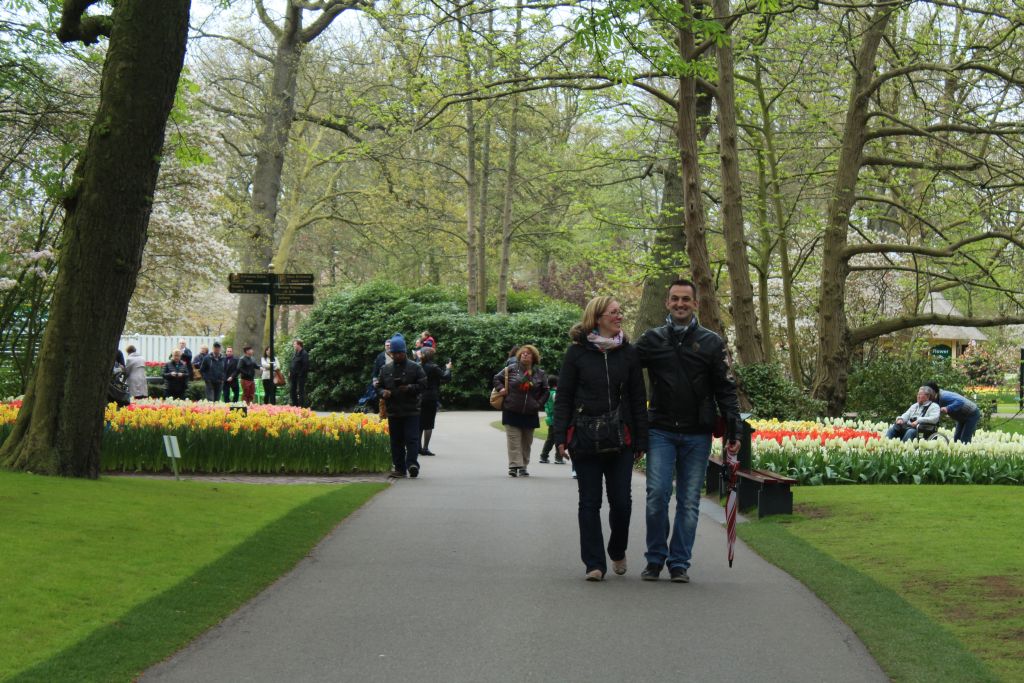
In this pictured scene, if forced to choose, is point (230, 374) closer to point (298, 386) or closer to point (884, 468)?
point (298, 386)

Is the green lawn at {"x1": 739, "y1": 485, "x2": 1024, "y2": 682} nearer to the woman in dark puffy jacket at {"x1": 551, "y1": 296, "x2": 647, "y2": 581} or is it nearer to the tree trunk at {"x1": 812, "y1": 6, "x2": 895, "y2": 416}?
the woman in dark puffy jacket at {"x1": 551, "y1": 296, "x2": 647, "y2": 581}

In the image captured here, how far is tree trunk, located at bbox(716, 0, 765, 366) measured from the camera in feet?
71.8

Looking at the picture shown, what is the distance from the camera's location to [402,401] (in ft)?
53.3

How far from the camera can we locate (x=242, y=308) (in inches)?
1427

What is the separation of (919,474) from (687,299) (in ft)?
26.3

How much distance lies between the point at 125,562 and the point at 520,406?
944 cm

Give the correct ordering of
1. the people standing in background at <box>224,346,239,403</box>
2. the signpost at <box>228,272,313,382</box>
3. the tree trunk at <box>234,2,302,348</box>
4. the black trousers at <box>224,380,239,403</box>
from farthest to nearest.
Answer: the tree trunk at <box>234,2,302,348</box> → the black trousers at <box>224,380,239,403</box> → the people standing in background at <box>224,346,239,403</box> → the signpost at <box>228,272,313,382</box>

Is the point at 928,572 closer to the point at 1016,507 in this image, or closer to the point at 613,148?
the point at 1016,507

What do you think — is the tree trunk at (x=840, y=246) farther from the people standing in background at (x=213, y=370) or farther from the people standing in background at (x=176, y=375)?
the people standing in background at (x=176, y=375)

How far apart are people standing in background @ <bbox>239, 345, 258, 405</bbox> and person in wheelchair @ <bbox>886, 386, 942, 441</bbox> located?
1849 cm

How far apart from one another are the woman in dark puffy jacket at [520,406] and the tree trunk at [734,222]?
6108 mm

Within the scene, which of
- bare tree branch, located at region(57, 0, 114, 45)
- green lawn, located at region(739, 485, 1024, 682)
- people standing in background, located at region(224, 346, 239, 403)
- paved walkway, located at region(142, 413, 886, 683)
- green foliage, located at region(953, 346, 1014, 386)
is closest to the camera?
paved walkway, located at region(142, 413, 886, 683)

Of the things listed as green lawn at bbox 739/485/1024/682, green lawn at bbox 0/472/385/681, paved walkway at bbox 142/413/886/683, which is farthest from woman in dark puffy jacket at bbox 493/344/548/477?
paved walkway at bbox 142/413/886/683

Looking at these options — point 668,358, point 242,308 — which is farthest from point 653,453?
point 242,308
